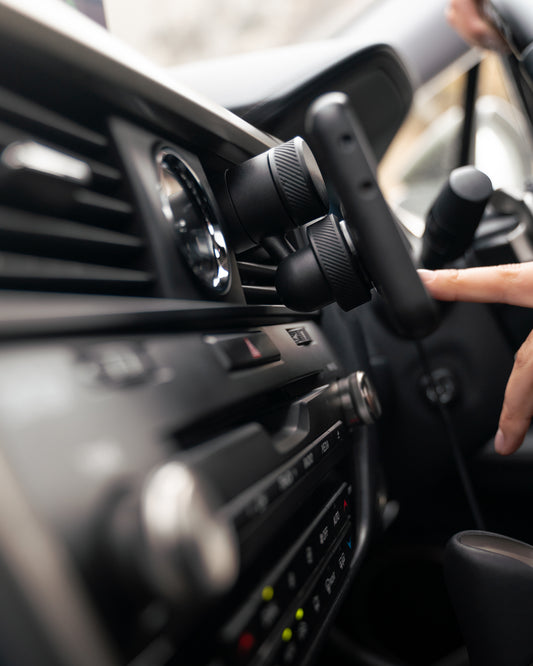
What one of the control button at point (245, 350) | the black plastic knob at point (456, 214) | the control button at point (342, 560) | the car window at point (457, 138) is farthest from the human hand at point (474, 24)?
the control button at point (342, 560)

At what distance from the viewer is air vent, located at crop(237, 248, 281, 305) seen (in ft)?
2.10

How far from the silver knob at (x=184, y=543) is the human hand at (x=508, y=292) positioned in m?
0.42

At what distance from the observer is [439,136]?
157 centimetres

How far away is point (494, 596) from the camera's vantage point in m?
0.58

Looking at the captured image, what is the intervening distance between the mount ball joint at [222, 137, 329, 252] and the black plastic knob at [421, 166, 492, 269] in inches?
9.6

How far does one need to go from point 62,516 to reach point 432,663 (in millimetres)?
978

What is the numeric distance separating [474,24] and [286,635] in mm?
1215

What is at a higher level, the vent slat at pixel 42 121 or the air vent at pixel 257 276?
the vent slat at pixel 42 121

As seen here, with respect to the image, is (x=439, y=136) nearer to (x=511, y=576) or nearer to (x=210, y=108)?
(x=210, y=108)

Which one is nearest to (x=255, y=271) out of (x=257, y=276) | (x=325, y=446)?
(x=257, y=276)

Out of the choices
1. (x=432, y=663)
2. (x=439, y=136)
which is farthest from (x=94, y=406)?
(x=439, y=136)

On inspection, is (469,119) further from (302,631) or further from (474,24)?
(302,631)

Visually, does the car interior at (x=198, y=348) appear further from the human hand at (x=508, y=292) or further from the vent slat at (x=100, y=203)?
the human hand at (x=508, y=292)

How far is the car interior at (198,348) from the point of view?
0.27m
